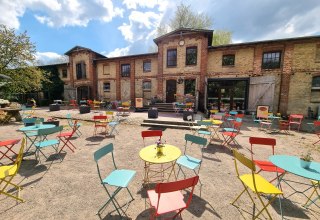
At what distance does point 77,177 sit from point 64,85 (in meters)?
20.5

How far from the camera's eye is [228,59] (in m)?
12.2

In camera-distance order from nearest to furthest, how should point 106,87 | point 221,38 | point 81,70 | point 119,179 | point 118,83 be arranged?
point 119,179
point 118,83
point 106,87
point 81,70
point 221,38

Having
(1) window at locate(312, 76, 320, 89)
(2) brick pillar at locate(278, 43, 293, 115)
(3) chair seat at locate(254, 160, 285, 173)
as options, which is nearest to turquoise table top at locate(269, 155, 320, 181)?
(3) chair seat at locate(254, 160, 285, 173)

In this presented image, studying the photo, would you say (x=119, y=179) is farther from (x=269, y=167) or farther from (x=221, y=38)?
(x=221, y=38)

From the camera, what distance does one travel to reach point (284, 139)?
6457mm

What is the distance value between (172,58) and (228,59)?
16.2 feet

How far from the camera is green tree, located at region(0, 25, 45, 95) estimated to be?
12.0 meters

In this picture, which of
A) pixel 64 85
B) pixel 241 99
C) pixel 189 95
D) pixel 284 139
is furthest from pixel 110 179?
pixel 64 85

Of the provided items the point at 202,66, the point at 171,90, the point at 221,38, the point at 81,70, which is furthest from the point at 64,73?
the point at 221,38

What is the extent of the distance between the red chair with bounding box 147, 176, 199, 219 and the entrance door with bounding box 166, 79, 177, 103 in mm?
12068

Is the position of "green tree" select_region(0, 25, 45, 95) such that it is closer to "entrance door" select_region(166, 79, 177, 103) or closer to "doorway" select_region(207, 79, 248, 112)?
"entrance door" select_region(166, 79, 177, 103)

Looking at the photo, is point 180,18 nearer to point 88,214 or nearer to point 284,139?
point 284,139

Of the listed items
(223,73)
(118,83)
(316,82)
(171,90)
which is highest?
(223,73)

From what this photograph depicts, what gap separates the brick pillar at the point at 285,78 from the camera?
1066cm
